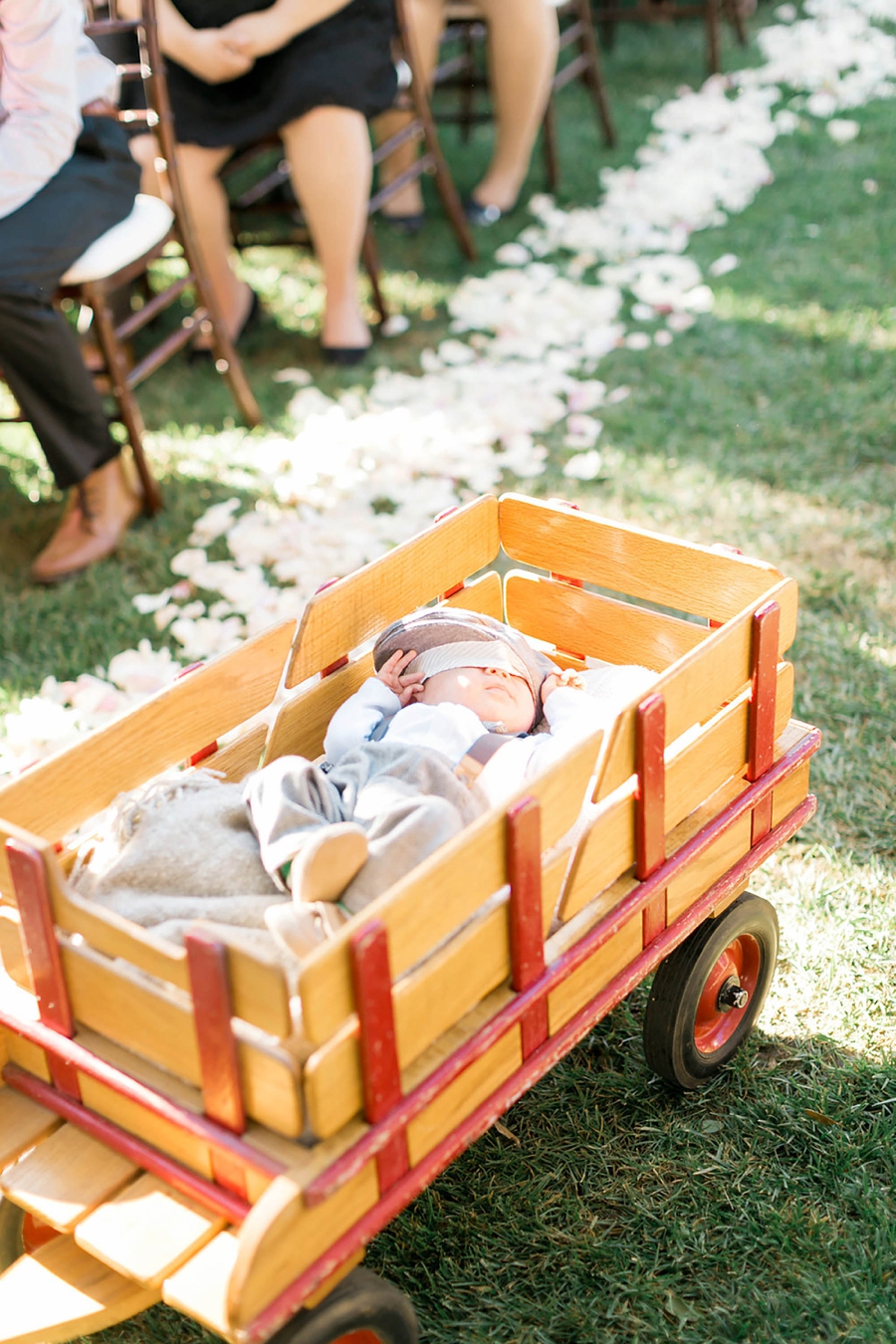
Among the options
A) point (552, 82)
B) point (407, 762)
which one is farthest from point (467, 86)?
point (407, 762)

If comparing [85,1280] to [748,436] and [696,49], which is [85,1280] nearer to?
[748,436]

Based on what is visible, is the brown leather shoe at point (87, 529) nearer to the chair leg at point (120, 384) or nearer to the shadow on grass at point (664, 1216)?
the chair leg at point (120, 384)

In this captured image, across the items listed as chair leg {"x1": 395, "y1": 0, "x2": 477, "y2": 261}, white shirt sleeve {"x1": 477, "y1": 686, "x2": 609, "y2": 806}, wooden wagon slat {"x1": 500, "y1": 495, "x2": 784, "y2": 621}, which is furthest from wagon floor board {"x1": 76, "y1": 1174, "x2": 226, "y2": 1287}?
chair leg {"x1": 395, "y1": 0, "x2": 477, "y2": 261}

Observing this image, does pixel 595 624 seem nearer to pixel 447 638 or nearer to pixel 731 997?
pixel 447 638

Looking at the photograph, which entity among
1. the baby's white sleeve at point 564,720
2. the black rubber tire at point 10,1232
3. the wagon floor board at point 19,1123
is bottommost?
the black rubber tire at point 10,1232

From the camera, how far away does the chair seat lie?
2939 mm

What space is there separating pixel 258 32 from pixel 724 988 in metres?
3.06

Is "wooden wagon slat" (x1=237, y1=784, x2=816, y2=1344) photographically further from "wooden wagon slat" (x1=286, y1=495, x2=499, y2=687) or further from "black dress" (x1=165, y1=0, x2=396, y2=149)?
"black dress" (x1=165, y1=0, x2=396, y2=149)

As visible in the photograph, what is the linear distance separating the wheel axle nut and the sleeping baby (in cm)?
41

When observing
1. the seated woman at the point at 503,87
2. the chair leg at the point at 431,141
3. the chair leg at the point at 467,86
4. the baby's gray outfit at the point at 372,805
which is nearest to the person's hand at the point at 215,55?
the chair leg at the point at 431,141

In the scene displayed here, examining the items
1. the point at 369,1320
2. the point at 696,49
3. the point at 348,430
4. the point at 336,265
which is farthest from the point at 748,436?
the point at 696,49

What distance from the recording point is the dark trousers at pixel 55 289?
2.82 meters

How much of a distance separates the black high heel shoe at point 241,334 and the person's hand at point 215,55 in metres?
0.76

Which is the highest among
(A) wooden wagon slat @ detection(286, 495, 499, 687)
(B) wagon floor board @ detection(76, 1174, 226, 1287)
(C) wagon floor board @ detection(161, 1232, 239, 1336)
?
(A) wooden wagon slat @ detection(286, 495, 499, 687)
